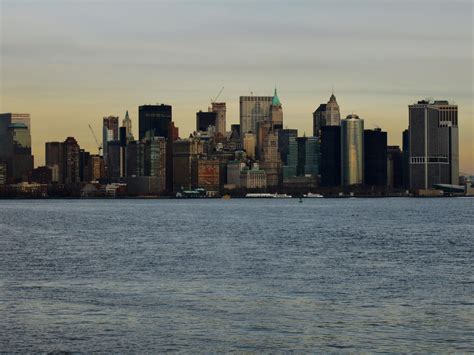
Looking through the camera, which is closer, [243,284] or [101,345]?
[101,345]

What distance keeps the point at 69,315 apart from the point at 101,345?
6.92 metres

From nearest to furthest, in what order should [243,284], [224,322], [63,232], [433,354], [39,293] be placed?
[433,354] → [224,322] → [39,293] → [243,284] → [63,232]

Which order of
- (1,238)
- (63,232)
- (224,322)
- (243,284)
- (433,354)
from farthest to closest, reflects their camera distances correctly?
(63,232) → (1,238) → (243,284) → (224,322) → (433,354)

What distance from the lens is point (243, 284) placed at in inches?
2211

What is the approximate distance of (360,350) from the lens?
3684 centimetres

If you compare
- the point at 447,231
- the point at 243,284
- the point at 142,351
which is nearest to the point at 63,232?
the point at 447,231

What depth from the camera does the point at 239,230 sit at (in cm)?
12131

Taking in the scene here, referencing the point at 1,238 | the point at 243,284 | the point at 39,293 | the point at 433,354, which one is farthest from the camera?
the point at 1,238

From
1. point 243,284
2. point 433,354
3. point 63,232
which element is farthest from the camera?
point 63,232

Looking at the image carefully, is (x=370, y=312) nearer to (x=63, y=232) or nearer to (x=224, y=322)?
(x=224, y=322)

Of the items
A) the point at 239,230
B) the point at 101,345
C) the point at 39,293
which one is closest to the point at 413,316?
the point at 101,345

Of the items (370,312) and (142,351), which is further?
(370,312)

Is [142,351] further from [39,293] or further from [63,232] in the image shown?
[63,232]

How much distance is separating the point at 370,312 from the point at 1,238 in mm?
67323
